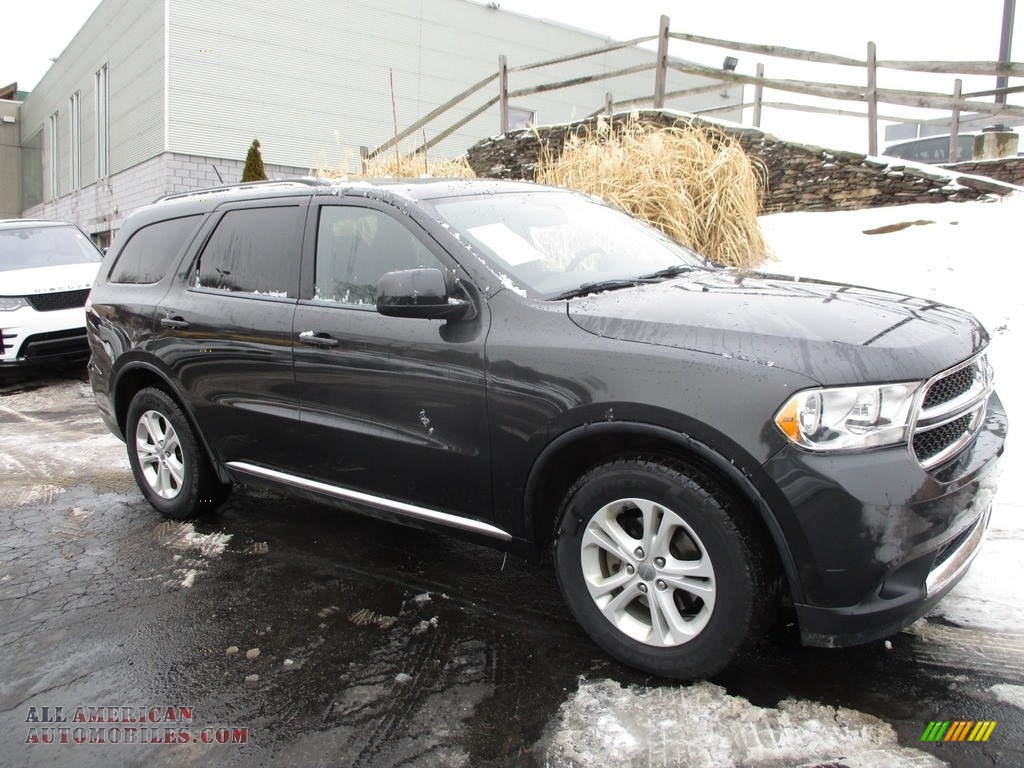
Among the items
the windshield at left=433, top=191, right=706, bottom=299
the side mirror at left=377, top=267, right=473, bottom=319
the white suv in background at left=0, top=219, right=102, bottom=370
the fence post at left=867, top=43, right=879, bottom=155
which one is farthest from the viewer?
the fence post at left=867, top=43, right=879, bottom=155

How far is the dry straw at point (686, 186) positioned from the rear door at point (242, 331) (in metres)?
4.77

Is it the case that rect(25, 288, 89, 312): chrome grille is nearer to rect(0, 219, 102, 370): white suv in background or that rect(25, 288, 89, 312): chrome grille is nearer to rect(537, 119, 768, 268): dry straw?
rect(0, 219, 102, 370): white suv in background

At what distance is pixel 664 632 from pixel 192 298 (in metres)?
2.92

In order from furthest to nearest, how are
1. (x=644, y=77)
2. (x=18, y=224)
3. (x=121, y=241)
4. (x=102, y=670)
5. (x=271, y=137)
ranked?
1. (x=644, y=77)
2. (x=271, y=137)
3. (x=18, y=224)
4. (x=121, y=241)
5. (x=102, y=670)

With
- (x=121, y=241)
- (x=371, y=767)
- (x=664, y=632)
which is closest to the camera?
(x=371, y=767)

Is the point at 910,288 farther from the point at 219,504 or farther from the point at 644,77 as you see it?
the point at 644,77

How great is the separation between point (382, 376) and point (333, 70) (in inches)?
797

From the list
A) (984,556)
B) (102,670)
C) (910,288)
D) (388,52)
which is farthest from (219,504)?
(388,52)

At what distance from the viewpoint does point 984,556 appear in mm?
3518

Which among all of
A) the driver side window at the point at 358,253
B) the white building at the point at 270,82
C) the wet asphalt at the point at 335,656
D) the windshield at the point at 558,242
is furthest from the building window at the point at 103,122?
the windshield at the point at 558,242

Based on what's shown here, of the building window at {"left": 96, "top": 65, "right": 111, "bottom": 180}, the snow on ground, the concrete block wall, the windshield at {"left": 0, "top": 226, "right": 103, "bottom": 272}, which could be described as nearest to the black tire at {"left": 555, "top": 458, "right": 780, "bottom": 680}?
the snow on ground

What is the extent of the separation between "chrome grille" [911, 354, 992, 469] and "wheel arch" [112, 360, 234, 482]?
3.25 meters

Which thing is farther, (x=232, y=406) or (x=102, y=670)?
(x=232, y=406)

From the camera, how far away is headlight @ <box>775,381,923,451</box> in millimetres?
2295
